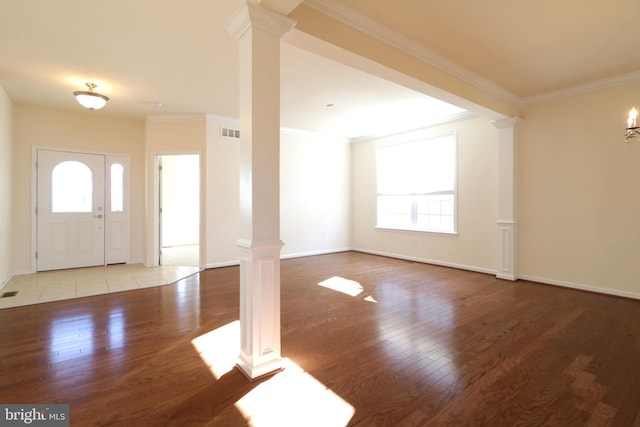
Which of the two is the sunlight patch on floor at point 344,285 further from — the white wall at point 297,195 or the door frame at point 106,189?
the door frame at point 106,189

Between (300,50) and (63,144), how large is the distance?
487 centimetres

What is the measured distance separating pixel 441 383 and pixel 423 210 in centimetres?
470

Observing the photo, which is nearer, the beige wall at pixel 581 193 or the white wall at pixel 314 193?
the beige wall at pixel 581 193

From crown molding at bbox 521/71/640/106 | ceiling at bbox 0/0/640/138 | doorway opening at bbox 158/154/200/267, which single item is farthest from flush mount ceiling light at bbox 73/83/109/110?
crown molding at bbox 521/71/640/106

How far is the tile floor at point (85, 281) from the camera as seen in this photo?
13.0ft

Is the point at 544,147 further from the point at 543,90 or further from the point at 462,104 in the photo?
the point at 462,104

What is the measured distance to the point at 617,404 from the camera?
6.21 feet

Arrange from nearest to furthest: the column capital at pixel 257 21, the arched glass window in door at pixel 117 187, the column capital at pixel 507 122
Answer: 1. the column capital at pixel 257 21
2. the column capital at pixel 507 122
3. the arched glass window in door at pixel 117 187

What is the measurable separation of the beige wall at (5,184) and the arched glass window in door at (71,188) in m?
0.59

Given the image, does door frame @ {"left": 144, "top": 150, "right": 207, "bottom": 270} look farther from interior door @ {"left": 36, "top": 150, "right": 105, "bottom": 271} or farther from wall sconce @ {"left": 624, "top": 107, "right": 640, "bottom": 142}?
wall sconce @ {"left": 624, "top": 107, "right": 640, "bottom": 142}

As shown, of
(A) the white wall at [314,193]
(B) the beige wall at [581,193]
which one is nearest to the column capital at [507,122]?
(B) the beige wall at [581,193]

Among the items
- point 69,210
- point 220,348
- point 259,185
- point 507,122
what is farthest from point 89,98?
point 507,122

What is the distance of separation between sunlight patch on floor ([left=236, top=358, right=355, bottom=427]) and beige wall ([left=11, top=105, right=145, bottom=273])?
5283mm

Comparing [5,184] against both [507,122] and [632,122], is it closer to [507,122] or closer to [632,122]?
[632,122]
